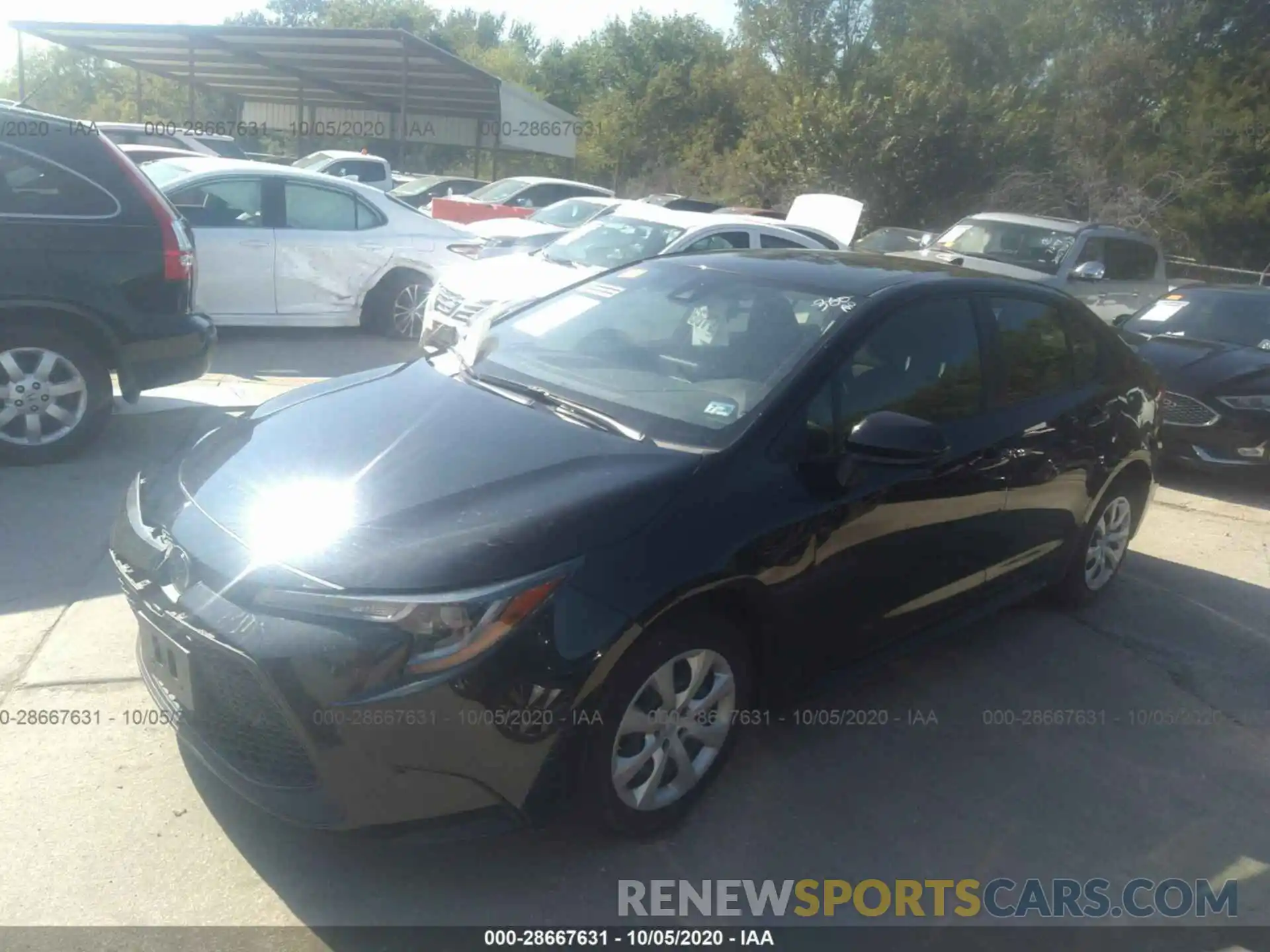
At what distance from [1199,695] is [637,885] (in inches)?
115

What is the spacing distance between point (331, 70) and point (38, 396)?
77.5 feet

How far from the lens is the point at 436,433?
367 cm

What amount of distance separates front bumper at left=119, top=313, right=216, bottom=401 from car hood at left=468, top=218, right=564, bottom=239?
6.46 meters

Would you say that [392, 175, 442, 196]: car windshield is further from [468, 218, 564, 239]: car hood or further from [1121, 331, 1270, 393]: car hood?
[1121, 331, 1270, 393]: car hood

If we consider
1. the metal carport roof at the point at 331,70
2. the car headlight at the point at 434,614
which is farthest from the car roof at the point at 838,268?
the metal carport roof at the point at 331,70

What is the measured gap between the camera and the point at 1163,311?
1027 centimetres

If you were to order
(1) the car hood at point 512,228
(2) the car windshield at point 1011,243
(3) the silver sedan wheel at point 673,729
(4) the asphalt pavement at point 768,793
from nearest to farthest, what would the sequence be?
(4) the asphalt pavement at point 768,793 → (3) the silver sedan wheel at point 673,729 → (2) the car windshield at point 1011,243 → (1) the car hood at point 512,228

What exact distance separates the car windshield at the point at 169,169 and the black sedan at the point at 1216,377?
7.90m

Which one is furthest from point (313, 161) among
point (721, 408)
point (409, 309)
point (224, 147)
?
point (721, 408)

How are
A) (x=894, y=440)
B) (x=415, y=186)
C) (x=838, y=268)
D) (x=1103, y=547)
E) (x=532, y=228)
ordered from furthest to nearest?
(x=415, y=186) → (x=532, y=228) → (x=1103, y=547) → (x=838, y=268) → (x=894, y=440)

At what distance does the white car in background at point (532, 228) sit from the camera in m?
11.1

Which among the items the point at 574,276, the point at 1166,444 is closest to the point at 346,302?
the point at 574,276

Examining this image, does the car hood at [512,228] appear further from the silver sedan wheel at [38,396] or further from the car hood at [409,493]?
the car hood at [409,493]

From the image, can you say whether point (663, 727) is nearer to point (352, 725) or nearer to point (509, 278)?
point (352, 725)
